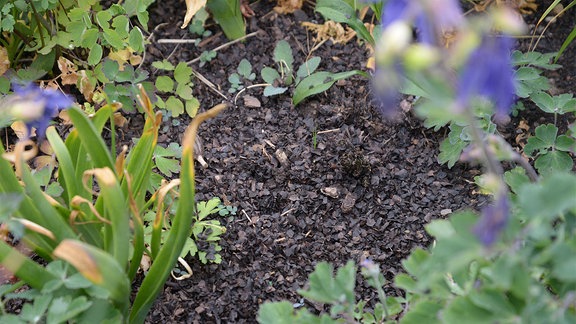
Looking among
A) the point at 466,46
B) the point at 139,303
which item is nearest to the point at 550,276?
the point at 466,46

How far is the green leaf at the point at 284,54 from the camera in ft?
8.03

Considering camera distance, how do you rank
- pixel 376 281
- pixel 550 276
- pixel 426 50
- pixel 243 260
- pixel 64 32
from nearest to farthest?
pixel 426 50 → pixel 550 276 → pixel 376 281 → pixel 243 260 → pixel 64 32

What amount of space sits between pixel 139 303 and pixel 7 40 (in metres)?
1.25

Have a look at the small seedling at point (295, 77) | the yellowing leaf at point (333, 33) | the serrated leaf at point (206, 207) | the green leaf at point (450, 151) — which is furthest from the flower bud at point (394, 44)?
the yellowing leaf at point (333, 33)

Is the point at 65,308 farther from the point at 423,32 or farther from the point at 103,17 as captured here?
the point at 103,17

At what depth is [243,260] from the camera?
1995 mm

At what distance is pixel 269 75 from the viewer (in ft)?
7.96

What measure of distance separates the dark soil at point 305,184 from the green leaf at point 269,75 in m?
0.05

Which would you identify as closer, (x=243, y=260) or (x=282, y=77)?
(x=243, y=260)

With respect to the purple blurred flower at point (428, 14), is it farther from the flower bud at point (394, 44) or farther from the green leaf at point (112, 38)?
the green leaf at point (112, 38)

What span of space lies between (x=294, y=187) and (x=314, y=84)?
37 cm

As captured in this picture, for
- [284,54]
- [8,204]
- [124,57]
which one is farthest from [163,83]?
[8,204]

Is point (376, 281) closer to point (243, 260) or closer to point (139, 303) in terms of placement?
point (139, 303)

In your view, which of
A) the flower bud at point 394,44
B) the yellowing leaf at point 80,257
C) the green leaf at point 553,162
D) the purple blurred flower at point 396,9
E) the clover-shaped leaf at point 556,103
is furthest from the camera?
the clover-shaped leaf at point 556,103
